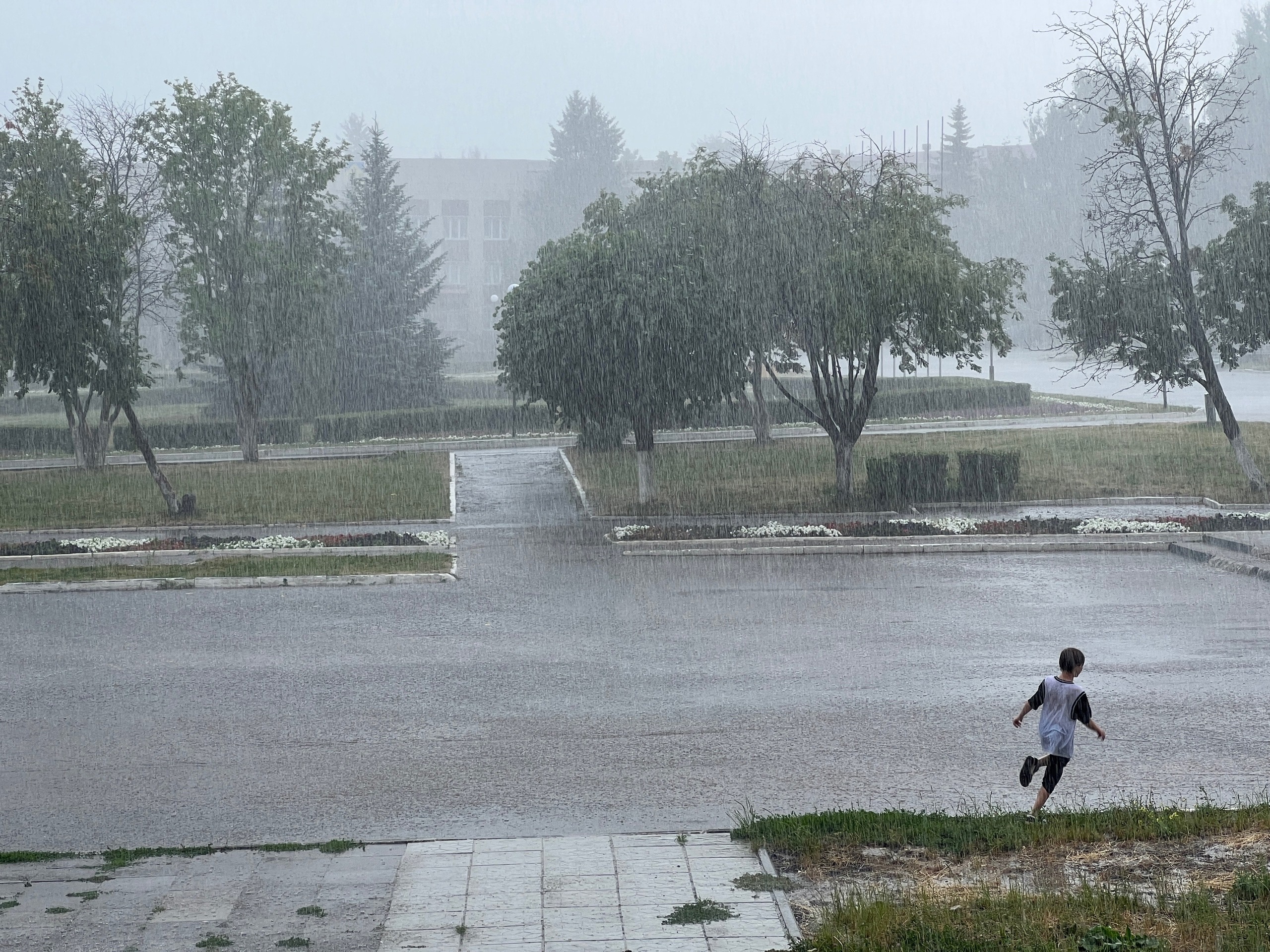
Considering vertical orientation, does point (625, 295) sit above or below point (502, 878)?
above

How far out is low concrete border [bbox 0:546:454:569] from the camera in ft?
64.1

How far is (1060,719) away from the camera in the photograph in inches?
301

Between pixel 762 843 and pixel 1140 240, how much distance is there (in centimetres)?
2215

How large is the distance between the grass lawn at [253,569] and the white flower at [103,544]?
2.68ft

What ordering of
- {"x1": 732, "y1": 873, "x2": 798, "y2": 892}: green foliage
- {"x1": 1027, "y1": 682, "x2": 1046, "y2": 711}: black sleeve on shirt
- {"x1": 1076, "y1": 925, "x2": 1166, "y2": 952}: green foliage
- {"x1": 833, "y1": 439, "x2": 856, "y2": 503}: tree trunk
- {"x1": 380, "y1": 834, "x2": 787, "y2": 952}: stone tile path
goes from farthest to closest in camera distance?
{"x1": 833, "y1": 439, "x2": 856, "y2": 503}: tree trunk → {"x1": 1027, "y1": 682, "x2": 1046, "y2": 711}: black sleeve on shirt → {"x1": 732, "y1": 873, "x2": 798, "y2": 892}: green foliage → {"x1": 380, "y1": 834, "x2": 787, "y2": 952}: stone tile path → {"x1": 1076, "y1": 925, "x2": 1166, "y2": 952}: green foliage

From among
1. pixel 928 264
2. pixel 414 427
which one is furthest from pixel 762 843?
pixel 414 427

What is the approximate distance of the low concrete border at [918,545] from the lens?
65.3 feet

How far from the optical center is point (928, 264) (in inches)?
922

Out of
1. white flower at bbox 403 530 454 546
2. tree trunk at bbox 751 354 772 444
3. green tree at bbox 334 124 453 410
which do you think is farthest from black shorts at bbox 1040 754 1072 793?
green tree at bbox 334 124 453 410

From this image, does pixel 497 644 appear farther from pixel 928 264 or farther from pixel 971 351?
pixel 971 351

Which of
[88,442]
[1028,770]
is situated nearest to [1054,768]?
[1028,770]

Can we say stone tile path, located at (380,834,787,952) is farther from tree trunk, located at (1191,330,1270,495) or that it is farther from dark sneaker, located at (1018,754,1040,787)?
tree trunk, located at (1191,330,1270,495)

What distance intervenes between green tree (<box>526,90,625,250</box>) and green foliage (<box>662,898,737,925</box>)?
104 metres

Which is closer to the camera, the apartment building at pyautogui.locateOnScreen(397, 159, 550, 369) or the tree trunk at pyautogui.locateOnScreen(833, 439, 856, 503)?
the tree trunk at pyautogui.locateOnScreen(833, 439, 856, 503)
